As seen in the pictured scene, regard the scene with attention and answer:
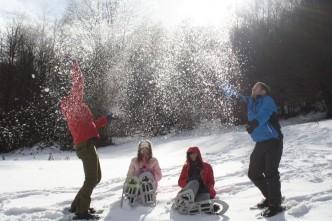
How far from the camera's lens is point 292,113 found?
3020 cm

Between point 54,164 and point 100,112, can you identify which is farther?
point 100,112

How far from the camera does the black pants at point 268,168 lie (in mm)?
5867

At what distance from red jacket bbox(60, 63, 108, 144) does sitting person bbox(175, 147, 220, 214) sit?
154cm

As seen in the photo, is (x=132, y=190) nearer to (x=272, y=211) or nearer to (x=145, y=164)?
(x=145, y=164)

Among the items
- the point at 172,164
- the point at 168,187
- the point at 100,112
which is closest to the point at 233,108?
the point at 100,112

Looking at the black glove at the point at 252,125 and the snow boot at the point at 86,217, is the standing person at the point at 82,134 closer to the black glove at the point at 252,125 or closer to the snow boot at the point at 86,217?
the snow boot at the point at 86,217

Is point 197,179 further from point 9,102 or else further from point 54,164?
point 9,102

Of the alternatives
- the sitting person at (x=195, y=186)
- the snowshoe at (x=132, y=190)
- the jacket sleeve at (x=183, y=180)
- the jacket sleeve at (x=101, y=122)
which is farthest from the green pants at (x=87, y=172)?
the jacket sleeve at (x=183, y=180)

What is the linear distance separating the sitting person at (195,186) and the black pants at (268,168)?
719 mm

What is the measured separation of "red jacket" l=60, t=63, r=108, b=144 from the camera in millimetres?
6016

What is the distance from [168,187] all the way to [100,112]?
59.5 feet

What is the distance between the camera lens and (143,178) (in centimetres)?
710

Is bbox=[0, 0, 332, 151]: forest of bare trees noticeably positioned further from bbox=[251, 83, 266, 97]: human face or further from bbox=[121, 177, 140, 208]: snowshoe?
bbox=[251, 83, 266, 97]: human face

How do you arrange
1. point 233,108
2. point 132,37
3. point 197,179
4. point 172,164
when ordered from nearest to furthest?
1. point 197,179
2. point 172,164
3. point 233,108
4. point 132,37
